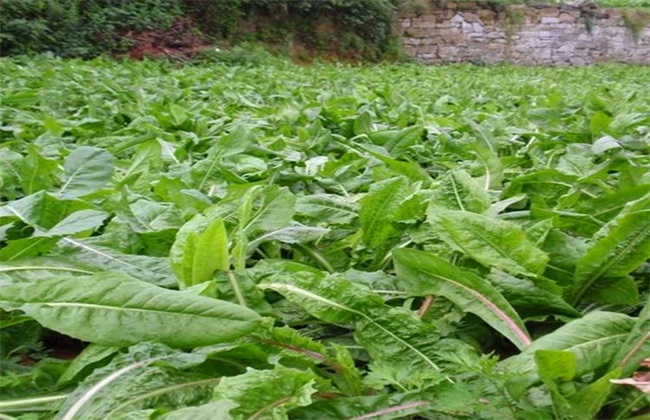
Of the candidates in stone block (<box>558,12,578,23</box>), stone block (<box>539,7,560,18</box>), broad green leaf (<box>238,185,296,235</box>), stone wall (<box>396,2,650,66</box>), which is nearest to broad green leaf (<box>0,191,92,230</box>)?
broad green leaf (<box>238,185,296,235</box>)

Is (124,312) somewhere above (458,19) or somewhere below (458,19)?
above

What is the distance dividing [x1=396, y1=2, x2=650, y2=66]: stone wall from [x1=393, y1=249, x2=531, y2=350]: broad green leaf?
17.1 m

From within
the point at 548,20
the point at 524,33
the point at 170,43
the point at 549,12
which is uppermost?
the point at 549,12

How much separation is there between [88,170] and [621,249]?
93 centimetres

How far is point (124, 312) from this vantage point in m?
0.77

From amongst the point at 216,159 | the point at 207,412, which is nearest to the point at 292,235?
the point at 207,412

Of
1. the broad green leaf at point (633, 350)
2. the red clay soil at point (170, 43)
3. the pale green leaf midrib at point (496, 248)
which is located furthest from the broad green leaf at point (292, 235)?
the red clay soil at point (170, 43)

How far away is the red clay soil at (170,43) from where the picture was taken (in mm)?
13703

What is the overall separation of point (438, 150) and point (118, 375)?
1577mm

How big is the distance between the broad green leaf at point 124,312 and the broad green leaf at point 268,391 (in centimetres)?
6

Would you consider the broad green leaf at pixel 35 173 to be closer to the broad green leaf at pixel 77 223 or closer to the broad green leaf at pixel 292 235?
the broad green leaf at pixel 77 223

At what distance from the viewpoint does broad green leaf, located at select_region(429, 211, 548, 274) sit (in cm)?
93

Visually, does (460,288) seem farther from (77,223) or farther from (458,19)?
(458,19)

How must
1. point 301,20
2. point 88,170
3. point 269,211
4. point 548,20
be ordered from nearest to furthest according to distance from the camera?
point 269,211
point 88,170
point 301,20
point 548,20
